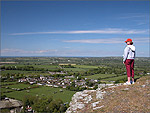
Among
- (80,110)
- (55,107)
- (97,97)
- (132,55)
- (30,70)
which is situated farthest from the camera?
(30,70)

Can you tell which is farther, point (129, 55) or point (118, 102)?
point (129, 55)

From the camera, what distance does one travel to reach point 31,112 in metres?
34.2

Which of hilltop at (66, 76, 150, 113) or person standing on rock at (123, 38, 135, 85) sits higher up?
person standing on rock at (123, 38, 135, 85)

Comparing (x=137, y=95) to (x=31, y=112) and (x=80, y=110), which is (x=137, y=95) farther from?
(x=31, y=112)

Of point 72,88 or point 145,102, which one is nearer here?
point 145,102

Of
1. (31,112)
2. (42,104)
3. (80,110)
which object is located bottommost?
(31,112)

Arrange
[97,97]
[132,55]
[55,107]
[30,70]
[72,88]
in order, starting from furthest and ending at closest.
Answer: [30,70], [72,88], [55,107], [132,55], [97,97]

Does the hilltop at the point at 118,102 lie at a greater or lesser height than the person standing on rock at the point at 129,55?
lesser

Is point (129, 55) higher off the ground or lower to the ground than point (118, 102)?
higher

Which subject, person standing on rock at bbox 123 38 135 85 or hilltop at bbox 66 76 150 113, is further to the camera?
person standing on rock at bbox 123 38 135 85

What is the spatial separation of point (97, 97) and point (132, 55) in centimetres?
362

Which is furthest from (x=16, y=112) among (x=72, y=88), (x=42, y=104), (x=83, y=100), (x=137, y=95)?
(x=137, y=95)

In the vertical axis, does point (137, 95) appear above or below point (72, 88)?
above

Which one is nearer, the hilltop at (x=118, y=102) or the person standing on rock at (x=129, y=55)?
the hilltop at (x=118, y=102)
